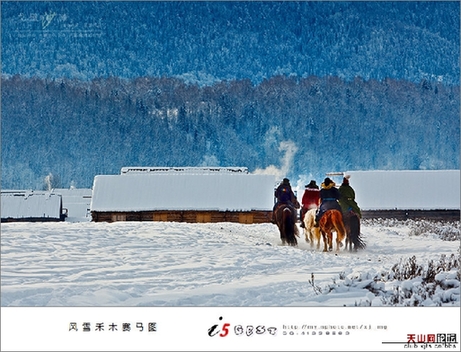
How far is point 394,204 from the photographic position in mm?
20516

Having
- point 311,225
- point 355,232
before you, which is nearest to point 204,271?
point 355,232

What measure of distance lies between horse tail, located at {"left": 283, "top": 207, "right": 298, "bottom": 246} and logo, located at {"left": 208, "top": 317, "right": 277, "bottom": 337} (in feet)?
27.9

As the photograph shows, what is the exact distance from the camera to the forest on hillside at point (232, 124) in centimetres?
1406

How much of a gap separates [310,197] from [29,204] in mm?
8830

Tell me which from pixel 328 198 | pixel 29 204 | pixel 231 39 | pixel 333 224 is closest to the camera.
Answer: pixel 231 39

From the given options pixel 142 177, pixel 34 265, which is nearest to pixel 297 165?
pixel 34 265

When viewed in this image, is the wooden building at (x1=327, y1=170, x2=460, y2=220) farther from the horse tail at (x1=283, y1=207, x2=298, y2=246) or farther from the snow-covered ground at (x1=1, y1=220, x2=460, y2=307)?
the horse tail at (x1=283, y1=207, x2=298, y2=246)

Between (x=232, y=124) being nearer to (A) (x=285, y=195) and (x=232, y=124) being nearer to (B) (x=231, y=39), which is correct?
(B) (x=231, y=39)

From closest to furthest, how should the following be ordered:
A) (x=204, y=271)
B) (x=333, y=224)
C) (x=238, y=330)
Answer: (x=238, y=330)
(x=204, y=271)
(x=333, y=224)

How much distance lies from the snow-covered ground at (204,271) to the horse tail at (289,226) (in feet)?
3.45

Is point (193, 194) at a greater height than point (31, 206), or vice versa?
point (193, 194)

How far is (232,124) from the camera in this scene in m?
15.0

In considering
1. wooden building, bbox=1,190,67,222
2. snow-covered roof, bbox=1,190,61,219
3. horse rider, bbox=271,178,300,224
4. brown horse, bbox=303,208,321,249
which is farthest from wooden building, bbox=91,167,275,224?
horse rider, bbox=271,178,300,224

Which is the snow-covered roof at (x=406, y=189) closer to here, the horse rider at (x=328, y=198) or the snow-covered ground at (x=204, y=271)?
the horse rider at (x=328, y=198)
